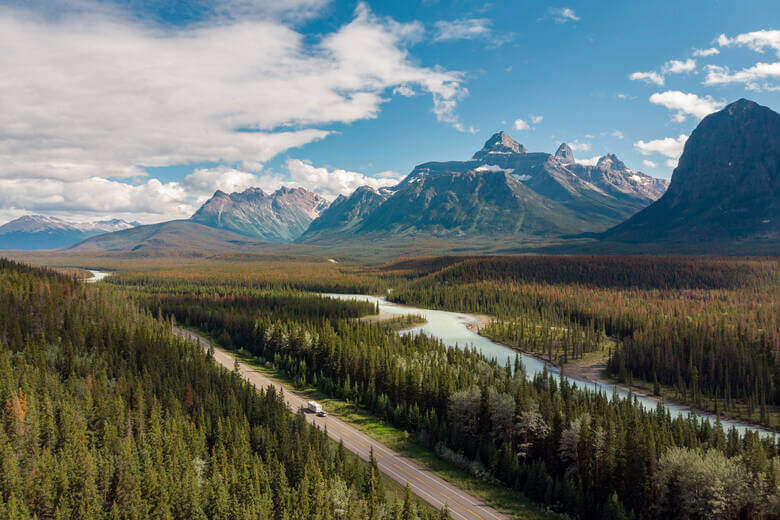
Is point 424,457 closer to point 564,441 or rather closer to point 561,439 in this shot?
point 561,439

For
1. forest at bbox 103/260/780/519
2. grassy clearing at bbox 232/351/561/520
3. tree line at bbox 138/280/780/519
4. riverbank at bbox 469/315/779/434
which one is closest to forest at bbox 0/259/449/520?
grassy clearing at bbox 232/351/561/520

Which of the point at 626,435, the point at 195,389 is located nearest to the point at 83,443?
the point at 195,389

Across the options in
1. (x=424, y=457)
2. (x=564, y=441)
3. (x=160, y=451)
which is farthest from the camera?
(x=424, y=457)

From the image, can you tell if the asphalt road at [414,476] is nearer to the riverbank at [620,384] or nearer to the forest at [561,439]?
the forest at [561,439]

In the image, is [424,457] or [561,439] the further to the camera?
[424,457]

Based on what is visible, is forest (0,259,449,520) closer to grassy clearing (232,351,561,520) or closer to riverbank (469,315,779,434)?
grassy clearing (232,351,561,520)

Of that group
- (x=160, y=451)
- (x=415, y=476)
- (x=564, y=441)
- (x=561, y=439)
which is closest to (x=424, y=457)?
(x=415, y=476)

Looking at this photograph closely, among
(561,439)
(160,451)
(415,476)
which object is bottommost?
(415,476)

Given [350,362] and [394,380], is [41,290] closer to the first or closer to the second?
[350,362]
